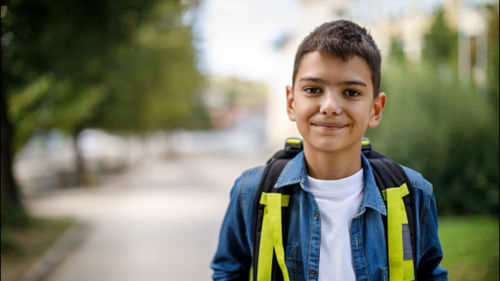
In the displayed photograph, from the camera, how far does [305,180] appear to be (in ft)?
5.99

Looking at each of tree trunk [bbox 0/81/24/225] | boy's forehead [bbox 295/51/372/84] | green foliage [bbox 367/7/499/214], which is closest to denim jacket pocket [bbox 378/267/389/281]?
boy's forehead [bbox 295/51/372/84]

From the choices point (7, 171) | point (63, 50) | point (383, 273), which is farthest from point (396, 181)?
point (7, 171)

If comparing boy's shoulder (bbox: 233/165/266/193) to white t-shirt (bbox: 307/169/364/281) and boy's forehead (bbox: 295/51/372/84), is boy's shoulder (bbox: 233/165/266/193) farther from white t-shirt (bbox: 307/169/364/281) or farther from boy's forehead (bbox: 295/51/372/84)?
boy's forehead (bbox: 295/51/372/84)

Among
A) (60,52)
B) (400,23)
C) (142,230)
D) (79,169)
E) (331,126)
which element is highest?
(400,23)

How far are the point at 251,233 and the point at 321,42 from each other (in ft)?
2.65

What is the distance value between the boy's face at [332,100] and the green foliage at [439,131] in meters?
10.3

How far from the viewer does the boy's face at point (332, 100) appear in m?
1.72

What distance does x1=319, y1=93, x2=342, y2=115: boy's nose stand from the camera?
1702mm

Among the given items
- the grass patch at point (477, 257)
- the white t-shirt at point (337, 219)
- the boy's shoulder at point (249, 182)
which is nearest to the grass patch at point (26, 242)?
the boy's shoulder at point (249, 182)

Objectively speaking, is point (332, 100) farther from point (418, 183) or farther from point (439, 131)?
point (439, 131)

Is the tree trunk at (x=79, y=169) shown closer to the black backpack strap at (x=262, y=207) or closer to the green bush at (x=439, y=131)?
the green bush at (x=439, y=131)

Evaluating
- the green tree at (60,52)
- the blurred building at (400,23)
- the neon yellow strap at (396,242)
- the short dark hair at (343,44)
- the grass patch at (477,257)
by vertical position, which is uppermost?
the blurred building at (400,23)

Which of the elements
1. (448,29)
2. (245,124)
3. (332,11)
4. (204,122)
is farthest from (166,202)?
(245,124)

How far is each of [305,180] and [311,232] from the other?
0.67 feet
